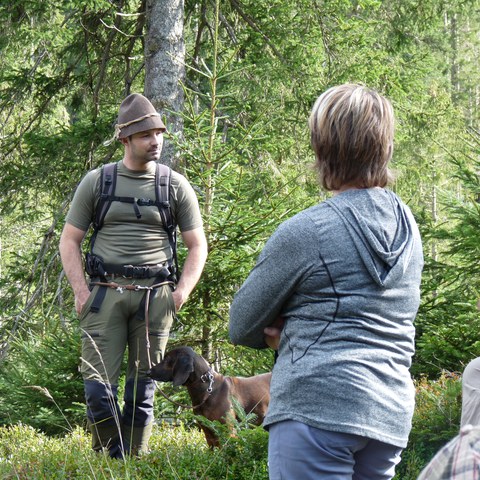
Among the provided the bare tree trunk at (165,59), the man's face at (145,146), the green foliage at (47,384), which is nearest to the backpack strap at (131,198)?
the man's face at (145,146)

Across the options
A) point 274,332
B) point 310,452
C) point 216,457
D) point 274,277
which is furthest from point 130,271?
point 310,452

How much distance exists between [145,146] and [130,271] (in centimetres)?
84

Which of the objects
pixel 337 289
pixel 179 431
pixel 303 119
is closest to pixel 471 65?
pixel 303 119

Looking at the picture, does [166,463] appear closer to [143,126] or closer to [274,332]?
[143,126]

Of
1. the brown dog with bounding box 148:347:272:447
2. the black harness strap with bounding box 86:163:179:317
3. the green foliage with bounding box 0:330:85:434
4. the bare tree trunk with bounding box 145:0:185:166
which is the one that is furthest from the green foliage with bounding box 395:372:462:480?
the bare tree trunk with bounding box 145:0:185:166

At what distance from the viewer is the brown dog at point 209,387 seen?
6090mm

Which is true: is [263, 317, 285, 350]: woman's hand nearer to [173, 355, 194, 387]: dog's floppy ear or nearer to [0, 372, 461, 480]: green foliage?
[0, 372, 461, 480]: green foliage

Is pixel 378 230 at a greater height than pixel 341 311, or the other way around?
pixel 378 230

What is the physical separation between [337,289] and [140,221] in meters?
3.19

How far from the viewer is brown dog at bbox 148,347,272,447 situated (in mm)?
6090

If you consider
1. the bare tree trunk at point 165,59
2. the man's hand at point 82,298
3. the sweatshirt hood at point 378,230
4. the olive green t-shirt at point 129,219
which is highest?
the bare tree trunk at point 165,59

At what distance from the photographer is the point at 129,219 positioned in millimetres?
5668

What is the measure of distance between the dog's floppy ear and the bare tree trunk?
11.5ft

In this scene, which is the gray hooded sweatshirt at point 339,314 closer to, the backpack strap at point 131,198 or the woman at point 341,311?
the woman at point 341,311
